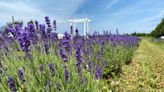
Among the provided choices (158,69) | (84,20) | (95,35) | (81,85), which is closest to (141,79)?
(158,69)

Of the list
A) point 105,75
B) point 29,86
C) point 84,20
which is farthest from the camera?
point 84,20

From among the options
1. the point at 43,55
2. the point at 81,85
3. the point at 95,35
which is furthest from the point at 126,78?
the point at 81,85

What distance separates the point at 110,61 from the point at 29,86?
3.72 meters

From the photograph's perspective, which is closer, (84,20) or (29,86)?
(29,86)

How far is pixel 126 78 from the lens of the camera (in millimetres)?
6574

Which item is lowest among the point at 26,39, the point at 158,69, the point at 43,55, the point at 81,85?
the point at 158,69

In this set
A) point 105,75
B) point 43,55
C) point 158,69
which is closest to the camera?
point 43,55

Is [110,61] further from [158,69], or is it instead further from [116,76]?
[158,69]

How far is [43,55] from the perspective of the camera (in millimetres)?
3971

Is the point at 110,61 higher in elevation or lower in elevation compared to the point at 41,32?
lower

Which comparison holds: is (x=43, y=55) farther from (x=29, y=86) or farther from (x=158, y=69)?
(x=158, y=69)

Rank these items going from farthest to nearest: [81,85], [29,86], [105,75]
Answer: [105,75]
[81,85]
[29,86]

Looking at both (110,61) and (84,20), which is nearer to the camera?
(110,61)

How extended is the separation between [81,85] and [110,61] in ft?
10.9
